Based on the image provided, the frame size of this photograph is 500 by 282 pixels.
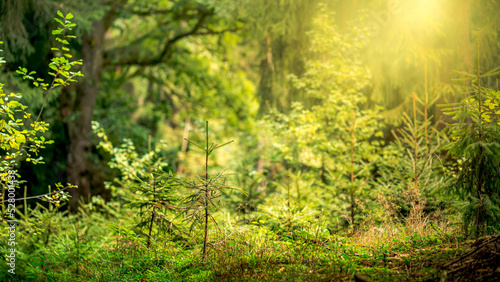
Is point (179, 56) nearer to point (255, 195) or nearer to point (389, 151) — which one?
point (255, 195)

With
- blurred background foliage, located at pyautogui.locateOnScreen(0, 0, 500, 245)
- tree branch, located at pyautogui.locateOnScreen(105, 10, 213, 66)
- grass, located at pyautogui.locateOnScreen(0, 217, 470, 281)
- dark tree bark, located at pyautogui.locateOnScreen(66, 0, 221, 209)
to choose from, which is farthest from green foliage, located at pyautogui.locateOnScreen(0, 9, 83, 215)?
tree branch, located at pyautogui.locateOnScreen(105, 10, 213, 66)

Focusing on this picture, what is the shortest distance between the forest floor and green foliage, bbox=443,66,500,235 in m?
0.37

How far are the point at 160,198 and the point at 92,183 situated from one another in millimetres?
7154

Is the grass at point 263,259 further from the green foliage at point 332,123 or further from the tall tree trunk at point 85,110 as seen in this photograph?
the tall tree trunk at point 85,110

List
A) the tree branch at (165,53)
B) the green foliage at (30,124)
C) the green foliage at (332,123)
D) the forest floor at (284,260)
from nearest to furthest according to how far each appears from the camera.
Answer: the forest floor at (284,260)
the green foliage at (30,124)
the green foliage at (332,123)
the tree branch at (165,53)

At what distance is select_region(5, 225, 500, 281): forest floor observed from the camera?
10.6 feet

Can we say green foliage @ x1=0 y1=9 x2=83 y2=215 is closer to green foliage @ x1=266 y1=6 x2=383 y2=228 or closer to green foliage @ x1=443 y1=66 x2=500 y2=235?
green foliage @ x1=266 y1=6 x2=383 y2=228

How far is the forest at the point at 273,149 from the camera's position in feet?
13.1

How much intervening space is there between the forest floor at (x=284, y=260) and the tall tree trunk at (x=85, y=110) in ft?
16.8

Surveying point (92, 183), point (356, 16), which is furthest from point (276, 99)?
point (92, 183)

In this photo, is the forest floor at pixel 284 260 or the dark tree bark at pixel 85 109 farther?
the dark tree bark at pixel 85 109

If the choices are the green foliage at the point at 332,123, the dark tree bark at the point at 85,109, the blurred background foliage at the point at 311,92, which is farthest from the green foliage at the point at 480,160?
the dark tree bark at the point at 85,109

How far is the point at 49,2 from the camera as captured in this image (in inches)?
278

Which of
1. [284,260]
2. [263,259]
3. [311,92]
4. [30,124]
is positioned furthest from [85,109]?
[284,260]
